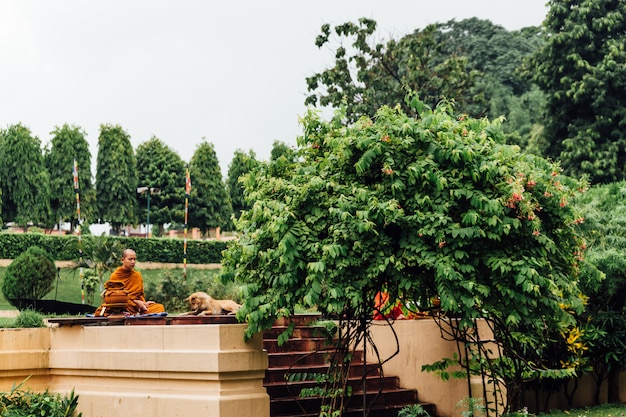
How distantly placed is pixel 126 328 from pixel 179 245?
26943 millimetres

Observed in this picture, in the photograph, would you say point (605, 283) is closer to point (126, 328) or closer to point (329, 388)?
point (329, 388)

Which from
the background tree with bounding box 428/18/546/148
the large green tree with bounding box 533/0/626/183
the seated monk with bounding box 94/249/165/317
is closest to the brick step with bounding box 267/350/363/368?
the seated monk with bounding box 94/249/165/317

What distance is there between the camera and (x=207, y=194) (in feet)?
156

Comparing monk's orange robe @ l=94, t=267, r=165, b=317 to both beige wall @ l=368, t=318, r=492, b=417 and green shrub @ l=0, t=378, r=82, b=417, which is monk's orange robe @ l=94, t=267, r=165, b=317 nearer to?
green shrub @ l=0, t=378, r=82, b=417

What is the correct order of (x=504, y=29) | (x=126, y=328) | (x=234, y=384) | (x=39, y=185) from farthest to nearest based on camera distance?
(x=504, y=29)
(x=39, y=185)
(x=126, y=328)
(x=234, y=384)

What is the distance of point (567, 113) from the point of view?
29.0 metres

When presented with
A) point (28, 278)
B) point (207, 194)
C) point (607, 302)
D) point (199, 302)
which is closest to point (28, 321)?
point (199, 302)

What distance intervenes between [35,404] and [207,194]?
124ft

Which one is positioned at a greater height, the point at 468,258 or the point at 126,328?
the point at 468,258

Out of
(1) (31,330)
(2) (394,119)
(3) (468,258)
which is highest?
(2) (394,119)

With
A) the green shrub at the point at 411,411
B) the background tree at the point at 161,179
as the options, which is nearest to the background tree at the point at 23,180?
the background tree at the point at 161,179

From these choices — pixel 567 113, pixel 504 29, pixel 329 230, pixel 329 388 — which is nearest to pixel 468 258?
pixel 329 230

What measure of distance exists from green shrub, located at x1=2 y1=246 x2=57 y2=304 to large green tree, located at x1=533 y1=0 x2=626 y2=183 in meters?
15.3

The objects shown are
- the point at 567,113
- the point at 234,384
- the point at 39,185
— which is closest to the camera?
the point at 234,384
